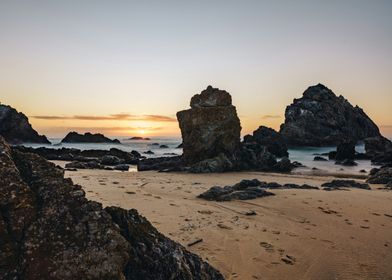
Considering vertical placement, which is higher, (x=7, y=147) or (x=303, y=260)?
(x=7, y=147)

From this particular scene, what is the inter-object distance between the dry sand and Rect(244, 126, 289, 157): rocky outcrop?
33.1 m

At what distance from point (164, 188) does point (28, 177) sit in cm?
1045

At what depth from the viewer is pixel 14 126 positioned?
80.1 meters

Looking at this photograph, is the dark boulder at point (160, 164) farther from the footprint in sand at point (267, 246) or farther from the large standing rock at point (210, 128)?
the footprint in sand at point (267, 246)

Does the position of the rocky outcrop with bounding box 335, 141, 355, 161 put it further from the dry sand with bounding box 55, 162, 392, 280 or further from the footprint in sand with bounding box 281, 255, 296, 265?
the footprint in sand with bounding box 281, 255, 296, 265

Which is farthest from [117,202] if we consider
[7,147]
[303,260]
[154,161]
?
[154,161]

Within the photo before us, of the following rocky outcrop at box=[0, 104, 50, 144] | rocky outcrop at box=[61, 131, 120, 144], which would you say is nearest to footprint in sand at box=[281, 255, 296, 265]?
rocky outcrop at box=[0, 104, 50, 144]

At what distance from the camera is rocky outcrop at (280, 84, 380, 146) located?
87250mm

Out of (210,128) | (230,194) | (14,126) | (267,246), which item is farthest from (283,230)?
(14,126)

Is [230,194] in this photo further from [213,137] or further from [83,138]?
[83,138]

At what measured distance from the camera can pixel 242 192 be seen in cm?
1209

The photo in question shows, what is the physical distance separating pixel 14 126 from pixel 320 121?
71.8 meters

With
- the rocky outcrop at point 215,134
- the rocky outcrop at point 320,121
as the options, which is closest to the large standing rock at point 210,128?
the rocky outcrop at point 215,134

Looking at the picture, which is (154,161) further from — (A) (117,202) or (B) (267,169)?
(A) (117,202)
